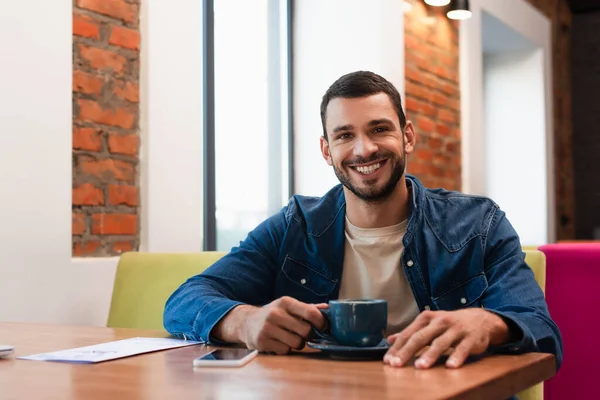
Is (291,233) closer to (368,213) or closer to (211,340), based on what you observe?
(368,213)

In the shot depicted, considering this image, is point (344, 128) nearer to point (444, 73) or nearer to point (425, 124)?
point (425, 124)

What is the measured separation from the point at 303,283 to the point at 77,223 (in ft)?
2.93

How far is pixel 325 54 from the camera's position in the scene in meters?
3.96

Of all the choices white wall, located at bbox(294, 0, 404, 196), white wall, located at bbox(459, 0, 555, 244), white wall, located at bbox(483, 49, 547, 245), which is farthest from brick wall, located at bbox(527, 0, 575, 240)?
white wall, located at bbox(294, 0, 404, 196)

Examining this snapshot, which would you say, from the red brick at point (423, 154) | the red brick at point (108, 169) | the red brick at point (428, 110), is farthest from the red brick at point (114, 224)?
the red brick at point (428, 110)

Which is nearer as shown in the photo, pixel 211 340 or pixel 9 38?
pixel 211 340

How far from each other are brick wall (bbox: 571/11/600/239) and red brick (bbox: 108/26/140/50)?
4.95 metres

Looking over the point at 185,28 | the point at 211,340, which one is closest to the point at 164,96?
the point at 185,28

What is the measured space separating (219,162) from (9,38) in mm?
1382

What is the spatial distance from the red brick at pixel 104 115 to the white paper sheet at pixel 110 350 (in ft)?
3.82

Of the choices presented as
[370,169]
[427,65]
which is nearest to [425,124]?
[427,65]

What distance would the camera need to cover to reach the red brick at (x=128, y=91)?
255 cm

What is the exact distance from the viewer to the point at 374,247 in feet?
5.97

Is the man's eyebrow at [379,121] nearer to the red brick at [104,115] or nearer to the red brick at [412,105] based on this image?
the red brick at [104,115]
